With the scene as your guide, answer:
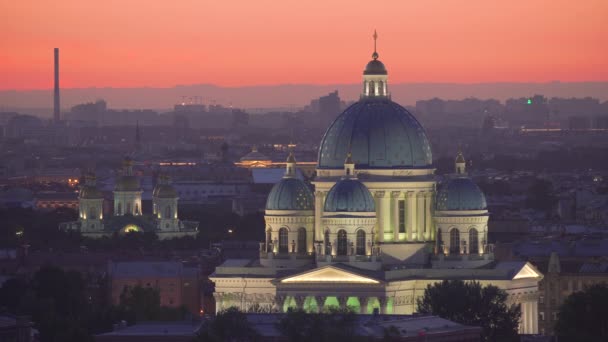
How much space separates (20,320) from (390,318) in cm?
1292

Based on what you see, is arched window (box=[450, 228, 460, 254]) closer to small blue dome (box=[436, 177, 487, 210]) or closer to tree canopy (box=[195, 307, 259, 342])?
small blue dome (box=[436, 177, 487, 210])

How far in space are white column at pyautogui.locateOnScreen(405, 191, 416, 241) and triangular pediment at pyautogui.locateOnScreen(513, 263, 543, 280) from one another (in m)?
4.15

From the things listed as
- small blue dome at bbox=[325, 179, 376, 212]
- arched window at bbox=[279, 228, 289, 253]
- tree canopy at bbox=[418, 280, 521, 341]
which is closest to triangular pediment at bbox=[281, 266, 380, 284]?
small blue dome at bbox=[325, 179, 376, 212]

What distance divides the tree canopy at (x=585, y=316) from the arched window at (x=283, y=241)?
41.7 feet

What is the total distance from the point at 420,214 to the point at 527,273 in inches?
183

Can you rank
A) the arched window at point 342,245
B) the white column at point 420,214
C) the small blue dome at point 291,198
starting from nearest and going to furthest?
the arched window at point 342,245 → the small blue dome at point 291,198 → the white column at point 420,214

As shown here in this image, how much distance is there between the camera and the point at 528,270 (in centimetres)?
13000

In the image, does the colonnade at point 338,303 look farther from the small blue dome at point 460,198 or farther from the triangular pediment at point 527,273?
the triangular pediment at point 527,273

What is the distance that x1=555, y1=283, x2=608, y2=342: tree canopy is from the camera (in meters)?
115

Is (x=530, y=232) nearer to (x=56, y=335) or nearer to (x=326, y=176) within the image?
(x=326, y=176)

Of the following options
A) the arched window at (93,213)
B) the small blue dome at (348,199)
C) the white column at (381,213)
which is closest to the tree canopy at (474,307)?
the small blue dome at (348,199)

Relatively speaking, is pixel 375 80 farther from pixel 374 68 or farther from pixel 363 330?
pixel 363 330

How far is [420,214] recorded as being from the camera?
129 metres

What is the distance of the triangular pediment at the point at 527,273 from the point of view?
128m
